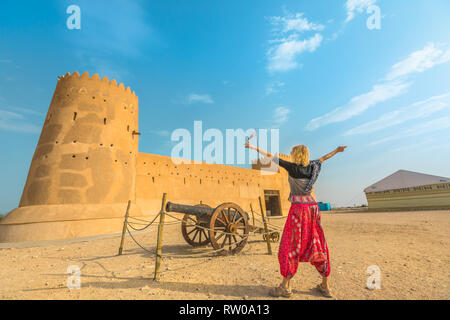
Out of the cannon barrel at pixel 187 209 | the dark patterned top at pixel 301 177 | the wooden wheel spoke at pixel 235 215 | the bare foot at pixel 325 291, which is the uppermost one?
the dark patterned top at pixel 301 177

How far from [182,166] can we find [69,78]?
8.28 meters

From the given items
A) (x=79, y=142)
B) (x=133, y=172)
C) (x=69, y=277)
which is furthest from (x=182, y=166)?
(x=69, y=277)

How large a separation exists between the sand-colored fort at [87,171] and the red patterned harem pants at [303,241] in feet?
30.8

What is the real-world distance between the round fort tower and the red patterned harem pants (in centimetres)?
938

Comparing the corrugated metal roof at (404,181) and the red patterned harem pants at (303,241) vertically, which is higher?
the corrugated metal roof at (404,181)

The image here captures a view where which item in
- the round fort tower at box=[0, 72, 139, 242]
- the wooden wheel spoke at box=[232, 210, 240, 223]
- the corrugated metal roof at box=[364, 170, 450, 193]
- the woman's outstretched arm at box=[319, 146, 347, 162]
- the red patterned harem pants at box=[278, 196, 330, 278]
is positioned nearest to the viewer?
the red patterned harem pants at box=[278, 196, 330, 278]

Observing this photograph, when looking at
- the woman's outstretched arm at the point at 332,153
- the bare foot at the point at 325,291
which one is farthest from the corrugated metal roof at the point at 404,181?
the bare foot at the point at 325,291

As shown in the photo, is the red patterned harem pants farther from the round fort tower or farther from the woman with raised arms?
the round fort tower

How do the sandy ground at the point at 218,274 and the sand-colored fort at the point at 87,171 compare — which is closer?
the sandy ground at the point at 218,274

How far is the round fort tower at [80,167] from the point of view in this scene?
28.7 ft

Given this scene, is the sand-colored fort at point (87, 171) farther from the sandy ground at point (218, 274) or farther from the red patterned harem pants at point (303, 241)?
the red patterned harem pants at point (303, 241)

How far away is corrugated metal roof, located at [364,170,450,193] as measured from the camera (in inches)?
810

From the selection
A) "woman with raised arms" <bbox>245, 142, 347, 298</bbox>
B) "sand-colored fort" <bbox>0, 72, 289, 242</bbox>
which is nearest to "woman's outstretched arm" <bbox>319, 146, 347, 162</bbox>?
"woman with raised arms" <bbox>245, 142, 347, 298</bbox>
